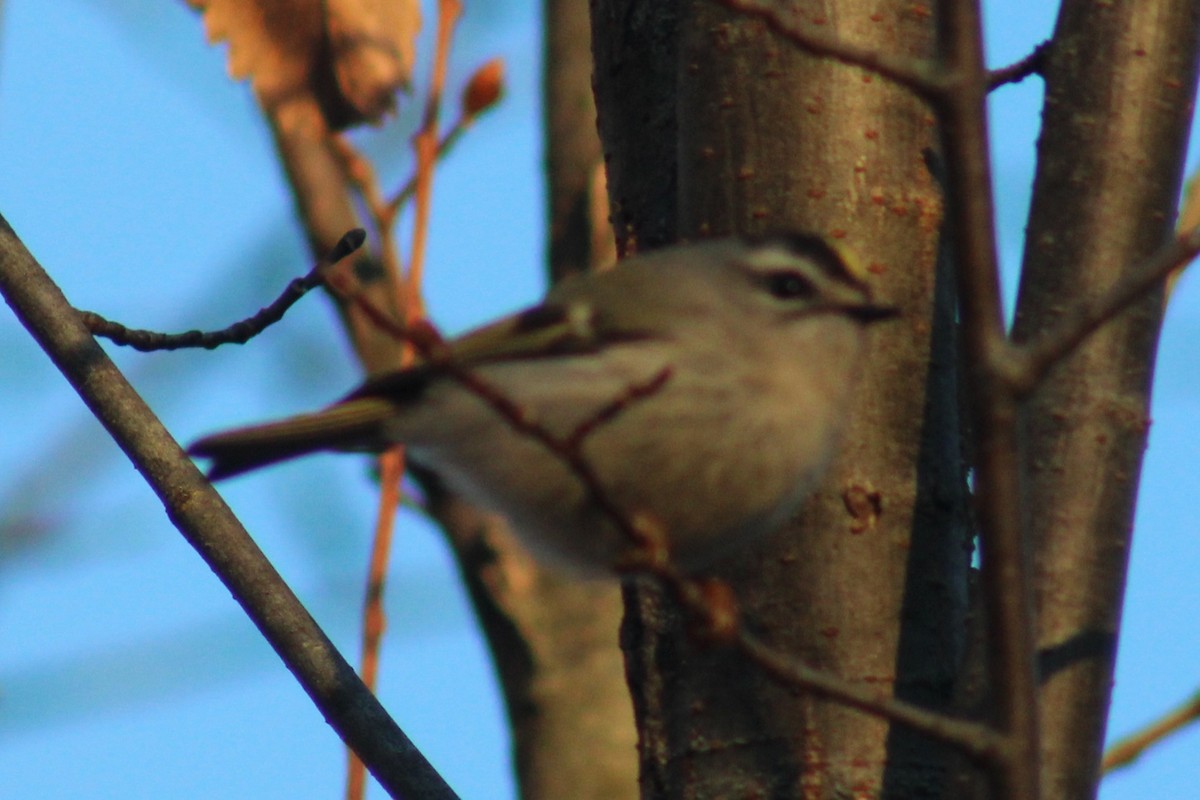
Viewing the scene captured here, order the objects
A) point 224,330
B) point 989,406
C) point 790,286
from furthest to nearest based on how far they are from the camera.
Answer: point 224,330, point 790,286, point 989,406

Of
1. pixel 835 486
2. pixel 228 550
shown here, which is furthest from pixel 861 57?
pixel 228 550

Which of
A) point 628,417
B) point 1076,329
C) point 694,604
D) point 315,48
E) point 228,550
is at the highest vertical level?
point 315,48

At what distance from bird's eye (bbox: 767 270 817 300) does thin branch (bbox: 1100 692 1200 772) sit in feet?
4.59

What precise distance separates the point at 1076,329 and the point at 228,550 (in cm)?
160

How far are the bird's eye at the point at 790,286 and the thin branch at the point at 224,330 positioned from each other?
0.80 meters

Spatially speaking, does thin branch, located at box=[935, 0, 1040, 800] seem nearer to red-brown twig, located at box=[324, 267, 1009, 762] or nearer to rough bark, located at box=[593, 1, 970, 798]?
red-brown twig, located at box=[324, 267, 1009, 762]

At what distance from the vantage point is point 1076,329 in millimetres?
2066

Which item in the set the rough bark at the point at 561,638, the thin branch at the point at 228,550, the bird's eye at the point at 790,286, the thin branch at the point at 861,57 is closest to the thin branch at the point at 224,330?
the thin branch at the point at 228,550

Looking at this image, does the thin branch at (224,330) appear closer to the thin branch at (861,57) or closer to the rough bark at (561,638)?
the thin branch at (861,57)

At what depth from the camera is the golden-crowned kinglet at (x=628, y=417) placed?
2582 millimetres

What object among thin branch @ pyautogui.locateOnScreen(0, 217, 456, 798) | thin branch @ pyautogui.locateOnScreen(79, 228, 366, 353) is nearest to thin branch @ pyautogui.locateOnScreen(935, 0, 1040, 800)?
thin branch @ pyautogui.locateOnScreen(0, 217, 456, 798)

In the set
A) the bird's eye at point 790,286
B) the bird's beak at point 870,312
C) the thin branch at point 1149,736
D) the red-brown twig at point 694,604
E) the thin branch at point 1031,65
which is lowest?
the red-brown twig at point 694,604

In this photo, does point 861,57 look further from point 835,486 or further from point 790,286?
point 835,486

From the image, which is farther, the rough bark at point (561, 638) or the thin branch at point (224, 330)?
the rough bark at point (561, 638)
